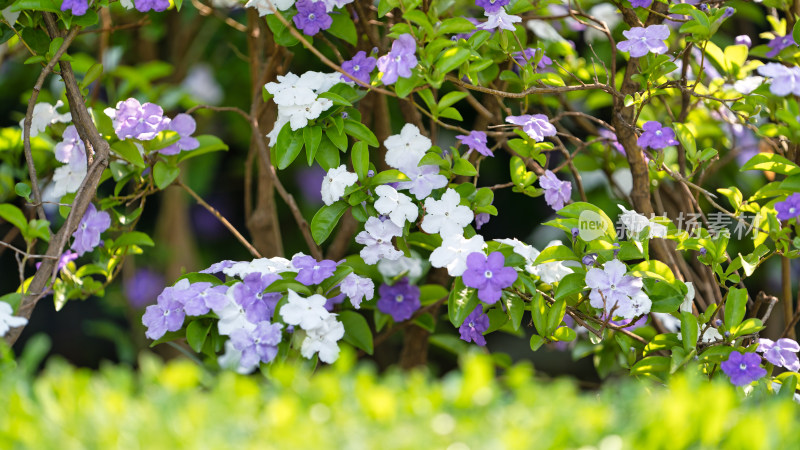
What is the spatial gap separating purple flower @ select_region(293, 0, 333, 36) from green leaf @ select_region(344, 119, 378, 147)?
0.19m

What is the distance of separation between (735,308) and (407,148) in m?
0.66

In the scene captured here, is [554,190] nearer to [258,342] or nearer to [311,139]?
[311,139]

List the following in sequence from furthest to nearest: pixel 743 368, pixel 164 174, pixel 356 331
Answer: pixel 164 174 → pixel 356 331 → pixel 743 368

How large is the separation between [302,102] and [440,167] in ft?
0.95

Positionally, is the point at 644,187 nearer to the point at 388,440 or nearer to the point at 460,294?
the point at 460,294

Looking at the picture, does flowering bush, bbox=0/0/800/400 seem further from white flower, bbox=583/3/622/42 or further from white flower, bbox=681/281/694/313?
white flower, bbox=583/3/622/42

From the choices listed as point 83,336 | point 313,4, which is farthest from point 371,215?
point 83,336

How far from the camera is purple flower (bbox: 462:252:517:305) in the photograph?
1321 millimetres

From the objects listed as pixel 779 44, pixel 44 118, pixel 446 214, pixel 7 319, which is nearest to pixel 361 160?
pixel 446 214

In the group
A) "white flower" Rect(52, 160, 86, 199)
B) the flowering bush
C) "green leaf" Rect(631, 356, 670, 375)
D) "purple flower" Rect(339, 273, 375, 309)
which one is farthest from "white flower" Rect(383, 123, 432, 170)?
"white flower" Rect(52, 160, 86, 199)

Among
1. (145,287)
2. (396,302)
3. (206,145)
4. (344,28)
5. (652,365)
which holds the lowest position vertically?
(145,287)

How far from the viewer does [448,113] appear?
1525 mm

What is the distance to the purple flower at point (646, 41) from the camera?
142cm

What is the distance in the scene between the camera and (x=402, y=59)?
140cm
